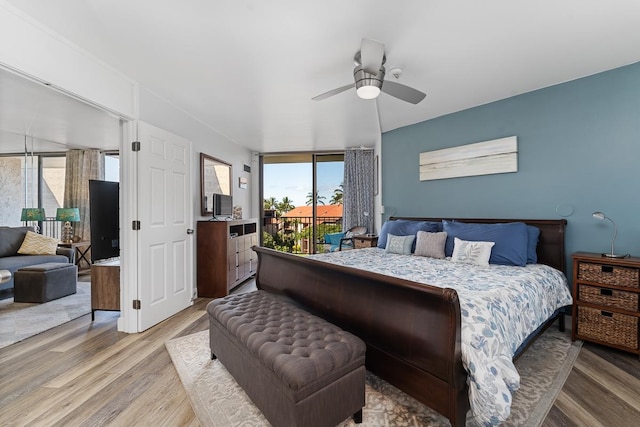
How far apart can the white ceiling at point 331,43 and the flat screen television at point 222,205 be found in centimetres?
140

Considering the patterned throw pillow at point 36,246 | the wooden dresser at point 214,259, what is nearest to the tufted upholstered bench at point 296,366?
the wooden dresser at point 214,259

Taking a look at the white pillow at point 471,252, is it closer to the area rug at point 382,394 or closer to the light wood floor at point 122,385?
the area rug at point 382,394

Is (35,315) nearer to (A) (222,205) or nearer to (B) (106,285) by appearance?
(B) (106,285)

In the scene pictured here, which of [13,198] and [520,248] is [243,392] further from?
[13,198]

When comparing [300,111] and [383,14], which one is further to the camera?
[300,111]

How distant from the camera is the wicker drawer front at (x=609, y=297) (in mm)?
2291

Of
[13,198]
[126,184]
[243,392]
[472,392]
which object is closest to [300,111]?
[126,184]

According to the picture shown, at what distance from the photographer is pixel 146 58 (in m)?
2.45

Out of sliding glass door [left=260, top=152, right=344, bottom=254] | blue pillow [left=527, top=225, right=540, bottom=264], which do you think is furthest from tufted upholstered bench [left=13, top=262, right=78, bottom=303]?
blue pillow [left=527, top=225, right=540, bottom=264]

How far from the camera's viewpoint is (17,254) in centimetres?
432

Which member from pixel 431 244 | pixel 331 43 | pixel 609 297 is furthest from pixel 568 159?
pixel 331 43

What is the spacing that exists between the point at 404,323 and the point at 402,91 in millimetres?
1906

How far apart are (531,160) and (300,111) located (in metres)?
2.82

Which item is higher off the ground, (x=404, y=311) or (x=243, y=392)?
(x=404, y=311)
